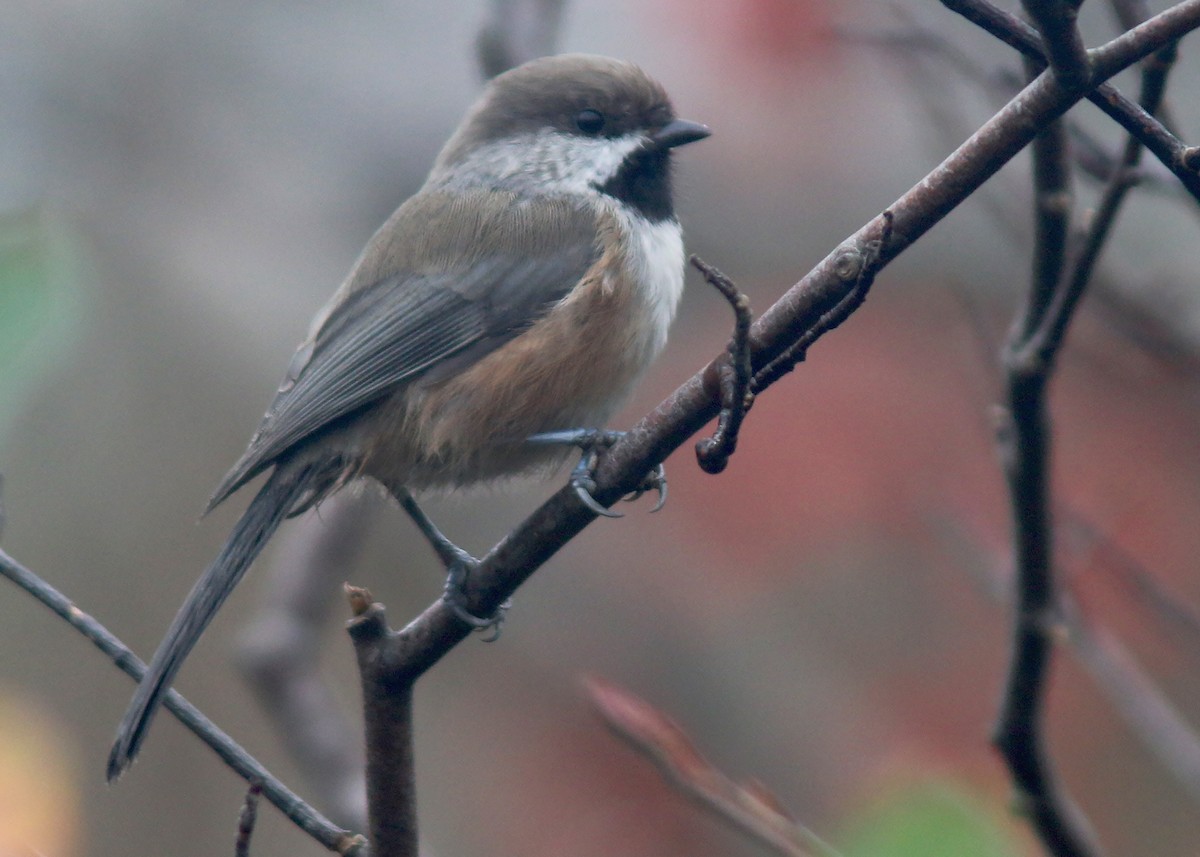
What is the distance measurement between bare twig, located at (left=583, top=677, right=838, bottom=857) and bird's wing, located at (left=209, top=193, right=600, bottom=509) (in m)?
1.16

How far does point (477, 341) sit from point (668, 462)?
234cm

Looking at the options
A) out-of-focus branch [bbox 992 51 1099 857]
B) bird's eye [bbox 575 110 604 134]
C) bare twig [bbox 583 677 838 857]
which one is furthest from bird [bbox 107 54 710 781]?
out-of-focus branch [bbox 992 51 1099 857]

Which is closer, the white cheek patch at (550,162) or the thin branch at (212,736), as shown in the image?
the thin branch at (212,736)

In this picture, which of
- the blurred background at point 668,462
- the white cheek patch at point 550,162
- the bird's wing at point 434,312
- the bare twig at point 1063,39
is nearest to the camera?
the bare twig at point 1063,39

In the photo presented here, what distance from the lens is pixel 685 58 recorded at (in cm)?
604

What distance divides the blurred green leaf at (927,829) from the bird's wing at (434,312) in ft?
5.53

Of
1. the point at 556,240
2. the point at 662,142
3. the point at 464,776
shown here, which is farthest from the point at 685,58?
the point at 464,776

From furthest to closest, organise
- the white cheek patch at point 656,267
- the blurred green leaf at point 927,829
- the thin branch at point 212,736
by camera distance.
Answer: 1. the white cheek patch at point 656,267
2. the thin branch at point 212,736
3. the blurred green leaf at point 927,829

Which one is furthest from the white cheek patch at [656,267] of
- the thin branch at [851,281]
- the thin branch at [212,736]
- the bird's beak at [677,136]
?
the thin branch at [212,736]

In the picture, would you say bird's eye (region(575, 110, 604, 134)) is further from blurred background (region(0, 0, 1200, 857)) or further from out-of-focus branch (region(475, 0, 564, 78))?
out-of-focus branch (region(475, 0, 564, 78))

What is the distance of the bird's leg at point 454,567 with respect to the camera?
6.82 ft

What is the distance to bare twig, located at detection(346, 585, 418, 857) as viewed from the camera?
2.02 m

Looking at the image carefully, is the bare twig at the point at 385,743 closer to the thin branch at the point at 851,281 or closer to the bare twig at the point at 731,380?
the bare twig at the point at 731,380

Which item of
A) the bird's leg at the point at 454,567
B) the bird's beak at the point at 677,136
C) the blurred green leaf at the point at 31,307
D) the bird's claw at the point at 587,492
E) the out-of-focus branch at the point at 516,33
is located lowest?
the bird's leg at the point at 454,567
